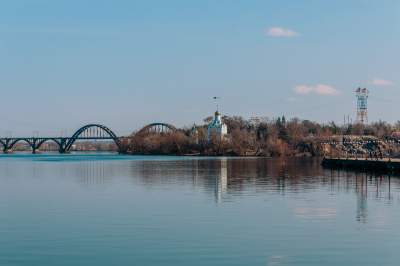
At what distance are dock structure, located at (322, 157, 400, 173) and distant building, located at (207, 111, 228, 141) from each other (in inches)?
2946

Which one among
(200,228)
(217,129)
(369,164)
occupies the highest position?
(217,129)

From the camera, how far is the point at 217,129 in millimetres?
161750

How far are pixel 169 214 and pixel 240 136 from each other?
12481 cm

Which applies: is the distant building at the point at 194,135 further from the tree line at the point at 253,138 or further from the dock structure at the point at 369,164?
the dock structure at the point at 369,164

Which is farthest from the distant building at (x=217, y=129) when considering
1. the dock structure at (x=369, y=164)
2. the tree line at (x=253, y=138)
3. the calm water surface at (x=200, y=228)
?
the calm water surface at (x=200, y=228)

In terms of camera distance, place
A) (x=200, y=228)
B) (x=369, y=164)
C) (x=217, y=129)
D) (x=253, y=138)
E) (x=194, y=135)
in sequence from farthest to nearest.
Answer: (x=194, y=135) < (x=217, y=129) < (x=253, y=138) < (x=369, y=164) < (x=200, y=228)

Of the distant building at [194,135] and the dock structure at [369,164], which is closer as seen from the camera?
the dock structure at [369,164]

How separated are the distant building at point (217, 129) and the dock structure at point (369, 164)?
74.8 m

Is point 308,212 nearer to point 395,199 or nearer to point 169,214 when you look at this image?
point 169,214

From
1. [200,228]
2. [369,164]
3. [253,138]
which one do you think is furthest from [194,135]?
[200,228]

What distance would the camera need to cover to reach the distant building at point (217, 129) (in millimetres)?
156875

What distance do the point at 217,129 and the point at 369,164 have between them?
314 feet

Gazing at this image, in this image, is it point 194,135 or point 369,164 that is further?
point 194,135

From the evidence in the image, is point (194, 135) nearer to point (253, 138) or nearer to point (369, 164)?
point (253, 138)
